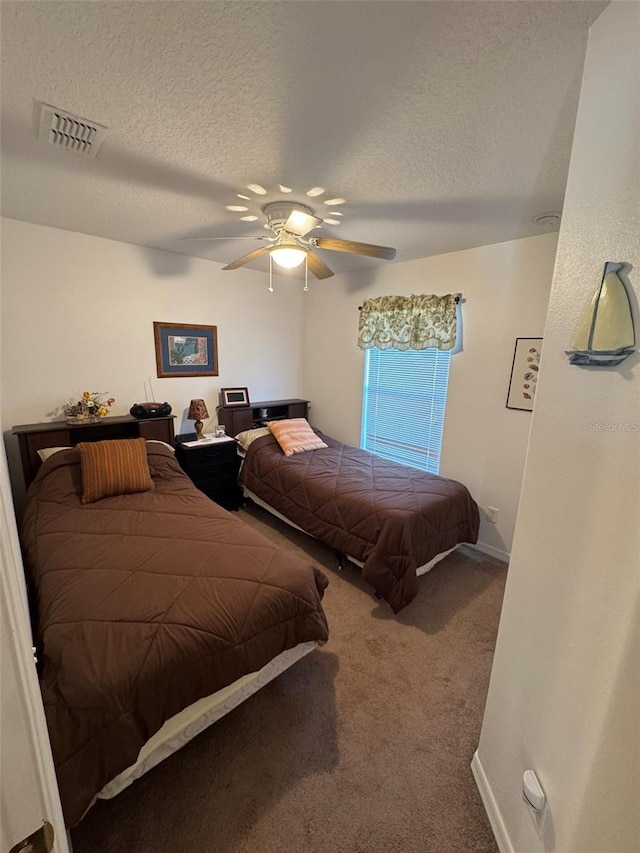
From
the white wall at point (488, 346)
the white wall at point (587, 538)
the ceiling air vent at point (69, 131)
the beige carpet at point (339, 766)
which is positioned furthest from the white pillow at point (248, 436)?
the white wall at point (587, 538)

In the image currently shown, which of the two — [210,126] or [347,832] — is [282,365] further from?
[347,832]

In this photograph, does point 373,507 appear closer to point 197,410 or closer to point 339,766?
point 339,766

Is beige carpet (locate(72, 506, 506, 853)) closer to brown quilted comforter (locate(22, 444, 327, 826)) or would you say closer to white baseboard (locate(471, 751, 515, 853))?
white baseboard (locate(471, 751, 515, 853))

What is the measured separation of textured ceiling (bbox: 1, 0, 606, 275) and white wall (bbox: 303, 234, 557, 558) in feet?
1.94

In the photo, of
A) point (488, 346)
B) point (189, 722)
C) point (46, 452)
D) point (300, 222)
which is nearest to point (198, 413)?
point (46, 452)

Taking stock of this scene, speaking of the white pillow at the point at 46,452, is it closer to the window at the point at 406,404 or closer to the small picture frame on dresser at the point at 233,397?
the small picture frame on dresser at the point at 233,397

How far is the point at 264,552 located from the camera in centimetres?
173

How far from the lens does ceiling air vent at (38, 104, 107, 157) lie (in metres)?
1.31

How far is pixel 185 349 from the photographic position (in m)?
3.34

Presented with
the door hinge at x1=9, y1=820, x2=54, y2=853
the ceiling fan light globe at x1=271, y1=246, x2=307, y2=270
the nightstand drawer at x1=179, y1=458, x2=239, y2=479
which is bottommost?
the nightstand drawer at x1=179, y1=458, x2=239, y2=479

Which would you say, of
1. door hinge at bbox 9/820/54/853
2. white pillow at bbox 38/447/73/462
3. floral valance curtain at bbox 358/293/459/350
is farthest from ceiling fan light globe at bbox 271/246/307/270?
door hinge at bbox 9/820/54/853

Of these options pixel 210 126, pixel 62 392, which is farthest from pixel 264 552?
pixel 62 392

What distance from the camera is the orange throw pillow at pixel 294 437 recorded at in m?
3.33

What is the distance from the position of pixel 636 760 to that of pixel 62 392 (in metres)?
3.55
